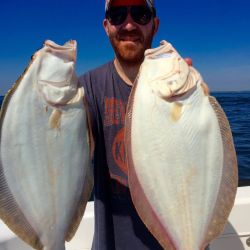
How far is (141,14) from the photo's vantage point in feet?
7.54

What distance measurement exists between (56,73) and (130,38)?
0.68 m

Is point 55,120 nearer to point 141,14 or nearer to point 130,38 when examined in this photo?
point 130,38

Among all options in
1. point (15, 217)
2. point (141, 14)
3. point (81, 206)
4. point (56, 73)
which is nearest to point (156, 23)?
point (141, 14)

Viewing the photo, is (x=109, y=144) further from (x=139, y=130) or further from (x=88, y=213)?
(x=88, y=213)

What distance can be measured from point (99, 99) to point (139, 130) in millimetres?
678

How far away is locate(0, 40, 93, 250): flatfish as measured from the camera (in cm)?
175

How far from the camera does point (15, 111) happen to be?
174 cm

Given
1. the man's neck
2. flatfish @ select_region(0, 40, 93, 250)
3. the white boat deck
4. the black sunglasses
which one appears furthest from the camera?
the white boat deck

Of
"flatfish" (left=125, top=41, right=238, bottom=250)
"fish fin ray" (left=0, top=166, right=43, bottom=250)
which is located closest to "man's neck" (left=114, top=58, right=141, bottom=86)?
"flatfish" (left=125, top=41, right=238, bottom=250)

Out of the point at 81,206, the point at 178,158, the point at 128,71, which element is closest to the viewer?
the point at 178,158

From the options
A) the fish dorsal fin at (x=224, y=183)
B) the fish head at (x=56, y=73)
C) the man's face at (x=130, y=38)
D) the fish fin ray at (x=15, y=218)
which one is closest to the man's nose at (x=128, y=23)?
the man's face at (x=130, y=38)

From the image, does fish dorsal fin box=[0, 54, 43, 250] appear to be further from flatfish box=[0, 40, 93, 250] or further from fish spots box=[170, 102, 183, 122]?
fish spots box=[170, 102, 183, 122]

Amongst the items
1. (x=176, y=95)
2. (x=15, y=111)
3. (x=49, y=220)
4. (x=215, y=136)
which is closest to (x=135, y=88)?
(x=176, y=95)

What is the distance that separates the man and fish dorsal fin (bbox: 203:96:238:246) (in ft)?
1.90
